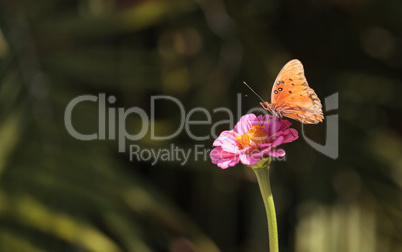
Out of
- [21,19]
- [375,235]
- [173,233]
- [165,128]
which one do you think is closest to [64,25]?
[21,19]

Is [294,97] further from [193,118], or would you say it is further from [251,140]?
[193,118]

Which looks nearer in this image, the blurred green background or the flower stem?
the flower stem

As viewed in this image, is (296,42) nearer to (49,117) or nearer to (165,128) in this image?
(165,128)

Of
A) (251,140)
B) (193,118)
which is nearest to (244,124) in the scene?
(251,140)

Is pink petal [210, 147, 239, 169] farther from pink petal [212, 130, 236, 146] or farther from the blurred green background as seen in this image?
the blurred green background

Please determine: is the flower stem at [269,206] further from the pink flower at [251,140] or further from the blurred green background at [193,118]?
the blurred green background at [193,118]

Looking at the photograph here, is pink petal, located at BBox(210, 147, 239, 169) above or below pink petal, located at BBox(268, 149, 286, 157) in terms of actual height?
below

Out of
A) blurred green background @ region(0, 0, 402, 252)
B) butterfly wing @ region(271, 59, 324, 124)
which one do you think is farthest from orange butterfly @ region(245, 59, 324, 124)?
blurred green background @ region(0, 0, 402, 252)
